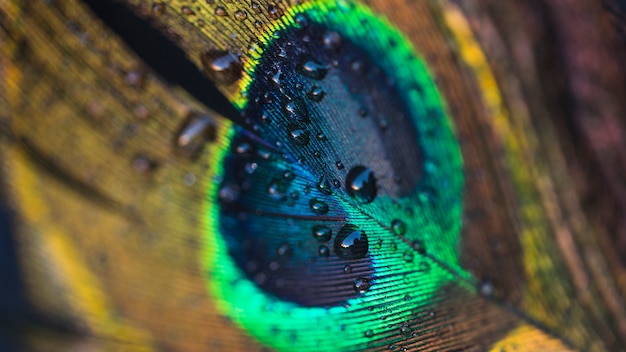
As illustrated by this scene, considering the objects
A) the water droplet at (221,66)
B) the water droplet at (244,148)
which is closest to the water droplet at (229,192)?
the water droplet at (244,148)

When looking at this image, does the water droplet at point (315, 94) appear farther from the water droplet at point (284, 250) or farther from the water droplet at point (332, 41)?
the water droplet at point (284, 250)

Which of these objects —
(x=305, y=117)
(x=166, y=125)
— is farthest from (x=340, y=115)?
(x=166, y=125)

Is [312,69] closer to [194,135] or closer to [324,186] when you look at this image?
[324,186]

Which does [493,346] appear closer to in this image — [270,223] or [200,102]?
[270,223]

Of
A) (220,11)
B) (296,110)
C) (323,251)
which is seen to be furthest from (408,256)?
(220,11)

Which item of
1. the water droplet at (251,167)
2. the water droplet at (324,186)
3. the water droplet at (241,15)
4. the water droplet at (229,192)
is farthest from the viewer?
the water droplet at (229,192)
